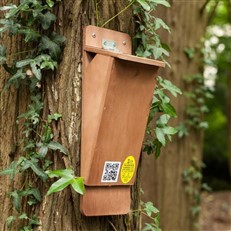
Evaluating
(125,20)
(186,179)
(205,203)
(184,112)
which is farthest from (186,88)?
(205,203)

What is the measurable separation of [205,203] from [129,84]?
9131mm

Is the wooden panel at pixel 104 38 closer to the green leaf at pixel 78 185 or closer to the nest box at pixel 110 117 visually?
the nest box at pixel 110 117

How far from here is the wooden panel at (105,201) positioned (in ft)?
7.12

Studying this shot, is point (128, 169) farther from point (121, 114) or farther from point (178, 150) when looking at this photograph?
point (178, 150)

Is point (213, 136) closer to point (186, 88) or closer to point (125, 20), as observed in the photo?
point (186, 88)

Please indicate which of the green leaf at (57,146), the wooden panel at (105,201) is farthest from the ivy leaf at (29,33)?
the wooden panel at (105,201)

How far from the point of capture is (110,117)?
2.15 meters

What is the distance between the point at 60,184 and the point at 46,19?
65cm

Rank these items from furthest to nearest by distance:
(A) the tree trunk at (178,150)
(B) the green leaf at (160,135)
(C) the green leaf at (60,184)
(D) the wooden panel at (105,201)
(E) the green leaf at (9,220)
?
(A) the tree trunk at (178,150) → (B) the green leaf at (160,135) → (E) the green leaf at (9,220) → (D) the wooden panel at (105,201) → (C) the green leaf at (60,184)

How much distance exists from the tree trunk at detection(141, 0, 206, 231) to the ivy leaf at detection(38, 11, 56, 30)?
2.70 metres

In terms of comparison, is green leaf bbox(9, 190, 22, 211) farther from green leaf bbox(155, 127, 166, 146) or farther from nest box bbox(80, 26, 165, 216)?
green leaf bbox(155, 127, 166, 146)

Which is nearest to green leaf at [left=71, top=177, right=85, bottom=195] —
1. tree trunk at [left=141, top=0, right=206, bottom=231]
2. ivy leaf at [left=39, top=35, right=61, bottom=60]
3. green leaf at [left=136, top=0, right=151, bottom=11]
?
ivy leaf at [left=39, top=35, right=61, bottom=60]

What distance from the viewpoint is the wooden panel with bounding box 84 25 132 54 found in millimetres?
2229

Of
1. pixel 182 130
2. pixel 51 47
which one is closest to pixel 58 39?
pixel 51 47
